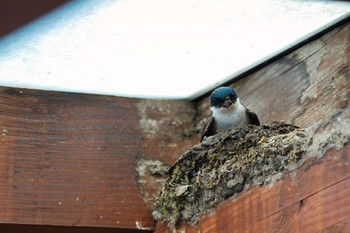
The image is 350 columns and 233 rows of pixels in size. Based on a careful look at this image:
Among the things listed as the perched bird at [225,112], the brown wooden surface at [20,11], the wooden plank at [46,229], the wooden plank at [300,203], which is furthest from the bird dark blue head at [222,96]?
the brown wooden surface at [20,11]

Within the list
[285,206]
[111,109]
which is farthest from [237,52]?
[285,206]

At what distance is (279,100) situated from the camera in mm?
2912

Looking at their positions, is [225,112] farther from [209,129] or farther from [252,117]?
[252,117]

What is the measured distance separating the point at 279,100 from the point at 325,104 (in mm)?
297

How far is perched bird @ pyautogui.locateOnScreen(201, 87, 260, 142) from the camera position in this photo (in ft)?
10.4

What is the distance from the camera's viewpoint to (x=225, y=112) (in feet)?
12.5

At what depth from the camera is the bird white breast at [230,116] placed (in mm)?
3556

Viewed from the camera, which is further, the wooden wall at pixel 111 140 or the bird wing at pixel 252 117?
the bird wing at pixel 252 117

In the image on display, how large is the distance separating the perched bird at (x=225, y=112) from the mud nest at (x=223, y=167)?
18 centimetres

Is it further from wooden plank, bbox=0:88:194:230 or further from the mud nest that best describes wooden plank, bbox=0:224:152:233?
the mud nest

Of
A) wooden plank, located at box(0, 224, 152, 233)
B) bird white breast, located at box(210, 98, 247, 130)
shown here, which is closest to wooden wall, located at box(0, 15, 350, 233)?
wooden plank, located at box(0, 224, 152, 233)

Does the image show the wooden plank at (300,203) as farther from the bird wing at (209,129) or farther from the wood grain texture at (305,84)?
the bird wing at (209,129)

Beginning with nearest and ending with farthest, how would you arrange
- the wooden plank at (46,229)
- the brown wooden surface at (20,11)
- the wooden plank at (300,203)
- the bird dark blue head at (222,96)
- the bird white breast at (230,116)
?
the brown wooden surface at (20,11)
the wooden plank at (300,203)
the wooden plank at (46,229)
the bird dark blue head at (222,96)
the bird white breast at (230,116)

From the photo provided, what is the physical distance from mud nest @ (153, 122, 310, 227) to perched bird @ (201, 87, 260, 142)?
0.18 m
